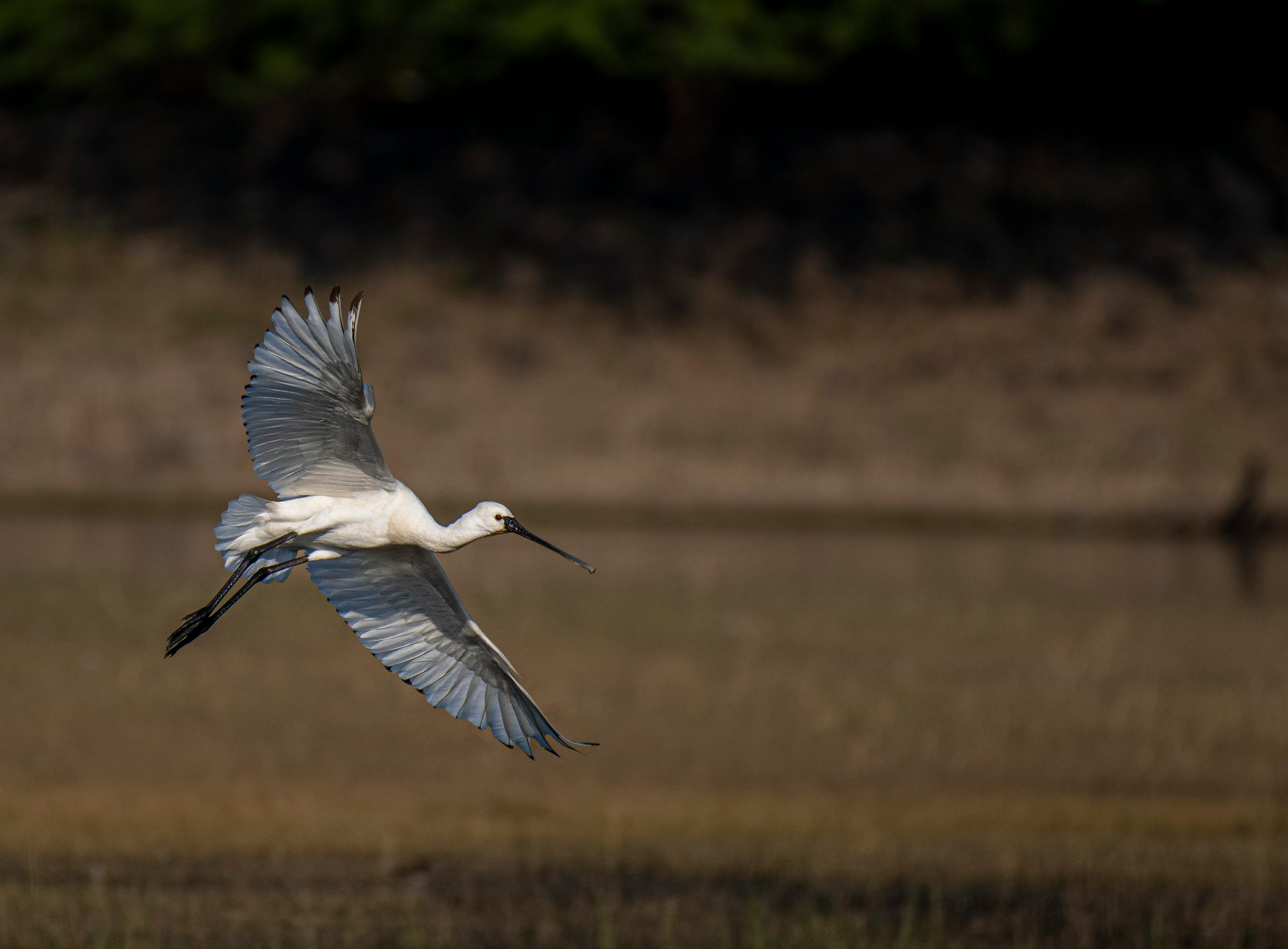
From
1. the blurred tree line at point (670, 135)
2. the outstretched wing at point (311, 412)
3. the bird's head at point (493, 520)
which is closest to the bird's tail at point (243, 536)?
the outstretched wing at point (311, 412)

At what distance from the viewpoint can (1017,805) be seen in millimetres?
11945

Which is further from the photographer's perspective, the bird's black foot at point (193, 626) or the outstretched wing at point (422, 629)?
the outstretched wing at point (422, 629)

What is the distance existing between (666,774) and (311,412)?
7.05 meters

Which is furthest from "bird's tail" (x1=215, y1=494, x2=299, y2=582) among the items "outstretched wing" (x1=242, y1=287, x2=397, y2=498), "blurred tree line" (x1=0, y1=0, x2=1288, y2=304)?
"blurred tree line" (x1=0, y1=0, x2=1288, y2=304)

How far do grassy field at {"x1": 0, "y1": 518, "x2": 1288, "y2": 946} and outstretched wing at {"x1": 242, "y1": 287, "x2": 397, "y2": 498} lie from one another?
329 cm

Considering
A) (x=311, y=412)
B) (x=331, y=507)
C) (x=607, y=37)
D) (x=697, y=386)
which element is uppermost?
(x=607, y=37)

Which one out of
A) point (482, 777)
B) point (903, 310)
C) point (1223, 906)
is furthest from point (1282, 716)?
point (903, 310)

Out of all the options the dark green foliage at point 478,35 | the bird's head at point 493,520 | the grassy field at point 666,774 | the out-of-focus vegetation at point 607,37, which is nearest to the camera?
the bird's head at point 493,520

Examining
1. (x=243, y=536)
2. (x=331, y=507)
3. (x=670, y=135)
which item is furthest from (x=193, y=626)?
(x=670, y=135)

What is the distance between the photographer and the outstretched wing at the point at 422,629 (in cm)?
646

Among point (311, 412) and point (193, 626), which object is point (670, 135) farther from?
point (193, 626)

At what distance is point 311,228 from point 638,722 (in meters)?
19.6

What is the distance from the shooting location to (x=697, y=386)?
28578 mm

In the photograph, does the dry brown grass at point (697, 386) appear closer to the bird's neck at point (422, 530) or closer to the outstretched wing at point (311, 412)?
the outstretched wing at point (311, 412)
